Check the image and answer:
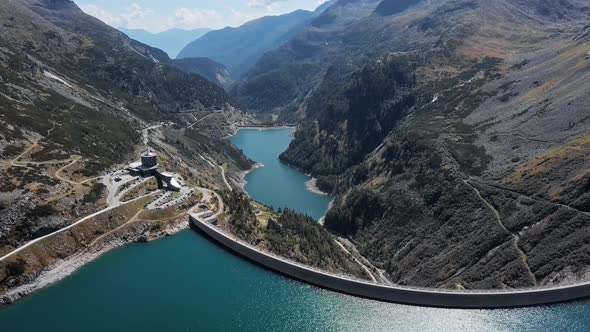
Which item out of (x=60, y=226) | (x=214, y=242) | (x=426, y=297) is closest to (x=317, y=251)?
(x=214, y=242)

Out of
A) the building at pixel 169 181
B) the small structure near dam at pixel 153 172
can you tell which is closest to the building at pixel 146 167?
the small structure near dam at pixel 153 172

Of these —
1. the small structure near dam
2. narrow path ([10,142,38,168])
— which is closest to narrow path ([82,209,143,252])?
the small structure near dam

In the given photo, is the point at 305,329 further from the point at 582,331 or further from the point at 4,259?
the point at 4,259

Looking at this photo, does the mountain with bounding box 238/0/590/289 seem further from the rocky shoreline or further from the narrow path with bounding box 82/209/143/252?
the narrow path with bounding box 82/209/143/252

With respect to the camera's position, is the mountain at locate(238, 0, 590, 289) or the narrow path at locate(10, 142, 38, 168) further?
the narrow path at locate(10, 142, 38, 168)

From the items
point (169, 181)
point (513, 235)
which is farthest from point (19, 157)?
point (513, 235)

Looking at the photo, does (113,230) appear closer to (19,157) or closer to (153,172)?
(153,172)
